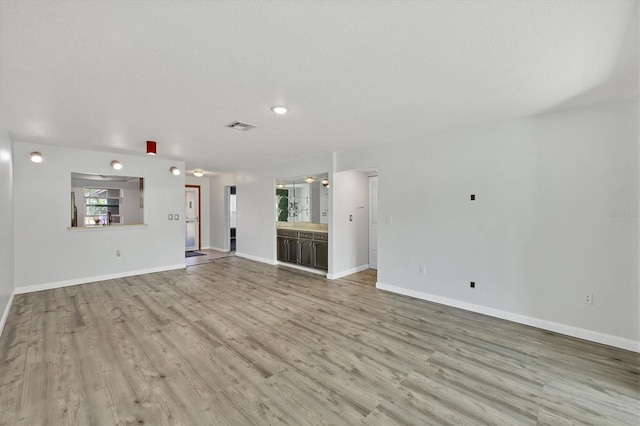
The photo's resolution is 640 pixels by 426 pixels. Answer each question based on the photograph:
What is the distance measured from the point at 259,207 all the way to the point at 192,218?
3096 millimetres

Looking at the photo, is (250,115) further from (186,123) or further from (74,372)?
(74,372)

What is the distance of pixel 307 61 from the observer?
2078mm

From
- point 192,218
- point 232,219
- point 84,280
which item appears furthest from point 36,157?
point 232,219

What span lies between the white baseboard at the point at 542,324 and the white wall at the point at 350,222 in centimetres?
159

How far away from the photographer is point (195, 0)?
1458 millimetres

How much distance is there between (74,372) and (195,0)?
3.00 m

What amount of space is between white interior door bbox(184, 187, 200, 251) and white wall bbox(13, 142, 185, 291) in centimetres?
271

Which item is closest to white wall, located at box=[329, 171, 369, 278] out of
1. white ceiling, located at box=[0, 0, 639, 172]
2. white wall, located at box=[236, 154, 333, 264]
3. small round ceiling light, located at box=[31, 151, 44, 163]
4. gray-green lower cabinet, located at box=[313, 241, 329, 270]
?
gray-green lower cabinet, located at box=[313, 241, 329, 270]

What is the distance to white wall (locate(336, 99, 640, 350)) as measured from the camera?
2.91 metres

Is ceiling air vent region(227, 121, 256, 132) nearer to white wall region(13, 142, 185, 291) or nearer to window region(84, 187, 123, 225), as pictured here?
white wall region(13, 142, 185, 291)

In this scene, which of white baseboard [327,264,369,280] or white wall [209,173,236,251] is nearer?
white baseboard [327,264,369,280]

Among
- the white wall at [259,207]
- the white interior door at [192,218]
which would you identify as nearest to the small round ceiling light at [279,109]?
the white wall at [259,207]

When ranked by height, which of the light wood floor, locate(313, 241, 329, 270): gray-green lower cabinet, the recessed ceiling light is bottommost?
the light wood floor

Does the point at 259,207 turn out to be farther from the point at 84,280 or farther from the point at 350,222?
the point at 84,280
